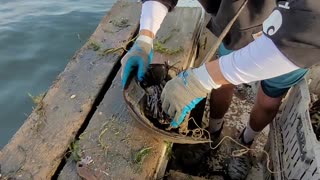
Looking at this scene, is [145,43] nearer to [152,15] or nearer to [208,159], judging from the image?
Answer: [152,15]

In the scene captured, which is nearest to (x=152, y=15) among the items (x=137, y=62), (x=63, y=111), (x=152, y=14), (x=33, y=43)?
(x=152, y=14)

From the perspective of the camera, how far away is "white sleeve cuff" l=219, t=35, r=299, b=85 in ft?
5.23

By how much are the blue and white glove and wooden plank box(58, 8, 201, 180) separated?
31 cm

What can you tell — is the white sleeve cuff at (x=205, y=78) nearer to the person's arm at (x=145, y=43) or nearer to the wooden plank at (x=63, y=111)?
the person's arm at (x=145, y=43)

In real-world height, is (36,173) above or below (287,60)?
below

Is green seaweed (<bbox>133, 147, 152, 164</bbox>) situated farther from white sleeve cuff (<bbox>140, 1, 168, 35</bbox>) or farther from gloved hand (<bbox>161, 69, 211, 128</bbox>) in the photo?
white sleeve cuff (<bbox>140, 1, 168, 35</bbox>)

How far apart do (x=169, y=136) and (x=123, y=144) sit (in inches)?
10.8

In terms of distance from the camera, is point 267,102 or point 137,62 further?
point 267,102

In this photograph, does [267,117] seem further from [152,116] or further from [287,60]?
[287,60]

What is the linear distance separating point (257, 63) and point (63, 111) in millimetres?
1247

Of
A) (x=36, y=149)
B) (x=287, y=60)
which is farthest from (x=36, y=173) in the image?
(x=287, y=60)

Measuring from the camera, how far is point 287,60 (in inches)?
61.9

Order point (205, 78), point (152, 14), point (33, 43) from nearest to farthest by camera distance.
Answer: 1. point (205, 78)
2. point (152, 14)
3. point (33, 43)

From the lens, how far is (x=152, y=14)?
230 cm
